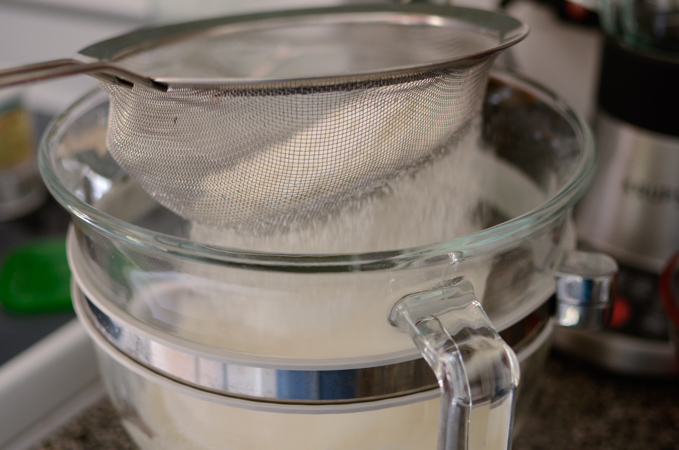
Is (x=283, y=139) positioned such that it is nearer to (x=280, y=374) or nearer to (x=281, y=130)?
(x=281, y=130)

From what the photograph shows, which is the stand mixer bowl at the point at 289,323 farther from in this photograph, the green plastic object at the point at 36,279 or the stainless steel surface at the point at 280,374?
the green plastic object at the point at 36,279

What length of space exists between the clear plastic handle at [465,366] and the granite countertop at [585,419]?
0.68 ft

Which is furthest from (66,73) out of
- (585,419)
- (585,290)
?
(585,419)

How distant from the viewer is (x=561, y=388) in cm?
53

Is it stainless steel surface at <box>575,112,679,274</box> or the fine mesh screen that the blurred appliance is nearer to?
stainless steel surface at <box>575,112,679,274</box>

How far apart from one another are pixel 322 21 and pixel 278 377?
1.09ft

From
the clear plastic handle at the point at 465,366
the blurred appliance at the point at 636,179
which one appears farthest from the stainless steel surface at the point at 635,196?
the clear plastic handle at the point at 465,366

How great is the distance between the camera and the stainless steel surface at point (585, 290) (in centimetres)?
35

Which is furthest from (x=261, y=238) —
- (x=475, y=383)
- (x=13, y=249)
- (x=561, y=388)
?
(x=13, y=249)

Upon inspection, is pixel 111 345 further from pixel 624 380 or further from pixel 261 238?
pixel 624 380

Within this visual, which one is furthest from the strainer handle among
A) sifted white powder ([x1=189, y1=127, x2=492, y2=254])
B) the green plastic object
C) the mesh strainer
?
the green plastic object

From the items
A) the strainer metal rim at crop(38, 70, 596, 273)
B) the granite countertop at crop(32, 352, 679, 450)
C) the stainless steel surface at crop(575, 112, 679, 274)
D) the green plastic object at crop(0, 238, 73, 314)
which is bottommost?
the granite countertop at crop(32, 352, 679, 450)

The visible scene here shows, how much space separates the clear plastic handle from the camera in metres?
0.26

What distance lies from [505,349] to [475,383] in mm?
20
